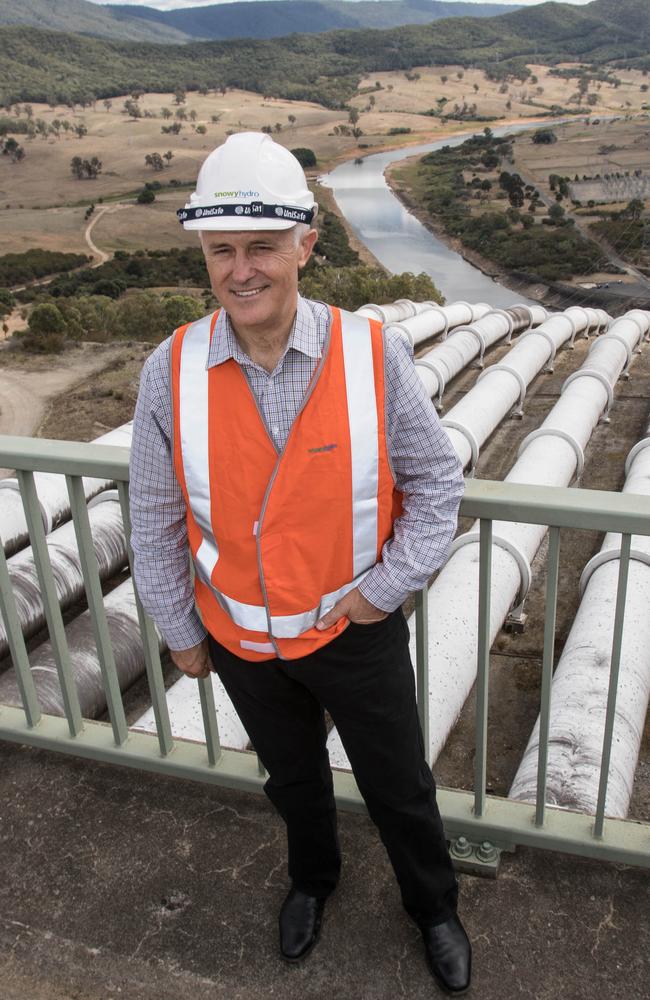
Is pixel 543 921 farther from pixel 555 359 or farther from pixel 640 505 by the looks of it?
pixel 555 359

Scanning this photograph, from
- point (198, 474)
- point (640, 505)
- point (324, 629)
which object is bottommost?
point (324, 629)

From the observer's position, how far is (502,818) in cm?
364

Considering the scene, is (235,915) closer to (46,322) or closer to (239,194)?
(239,194)

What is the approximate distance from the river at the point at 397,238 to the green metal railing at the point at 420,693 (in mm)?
73684

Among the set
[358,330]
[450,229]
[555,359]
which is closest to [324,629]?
[358,330]

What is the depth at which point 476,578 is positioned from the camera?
335 inches

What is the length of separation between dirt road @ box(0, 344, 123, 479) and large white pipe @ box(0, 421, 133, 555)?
7.57m

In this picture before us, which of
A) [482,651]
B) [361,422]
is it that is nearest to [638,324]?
[482,651]

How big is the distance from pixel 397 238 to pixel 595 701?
324 feet

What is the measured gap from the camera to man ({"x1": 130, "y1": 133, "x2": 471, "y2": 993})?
248cm

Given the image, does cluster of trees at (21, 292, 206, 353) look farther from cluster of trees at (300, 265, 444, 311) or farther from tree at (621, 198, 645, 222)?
tree at (621, 198, 645, 222)

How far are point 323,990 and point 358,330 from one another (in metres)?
2.38

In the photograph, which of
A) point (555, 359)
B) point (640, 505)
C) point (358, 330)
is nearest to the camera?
point (358, 330)

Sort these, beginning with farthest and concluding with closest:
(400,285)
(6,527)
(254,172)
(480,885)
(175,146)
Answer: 1. (175,146)
2. (400,285)
3. (6,527)
4. (480,885)
5. (254,172)
